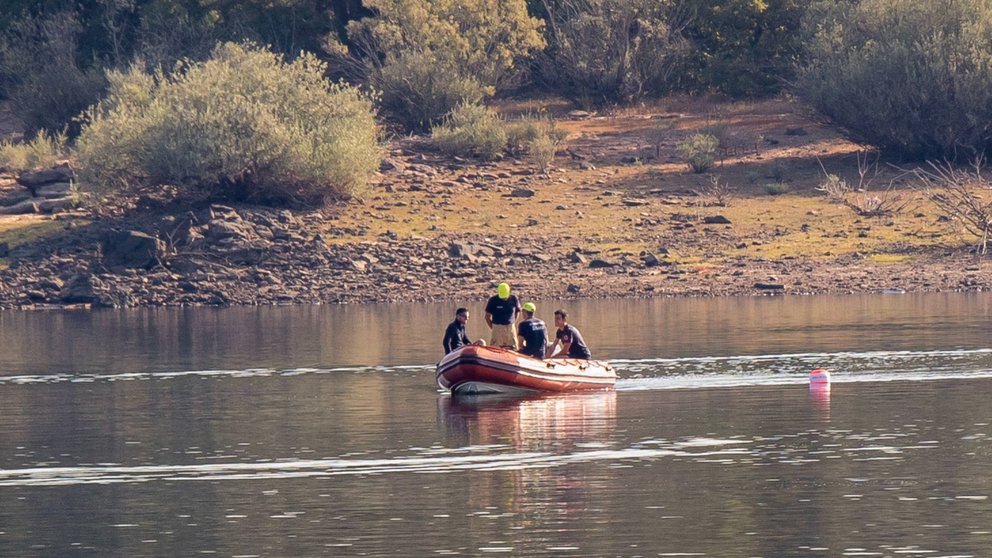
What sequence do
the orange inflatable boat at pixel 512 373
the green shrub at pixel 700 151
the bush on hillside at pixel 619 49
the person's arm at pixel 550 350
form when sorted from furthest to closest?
1. the bush on hillside at pixel 619 49
2. the green shrub at pixel 700 151
3. the person's arm at pixel 550 350
4. the orange inflatable boat at pixel 512 373

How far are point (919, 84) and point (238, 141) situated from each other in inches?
825

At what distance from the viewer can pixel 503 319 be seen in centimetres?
3047

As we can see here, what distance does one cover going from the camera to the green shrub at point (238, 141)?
54.0 metres

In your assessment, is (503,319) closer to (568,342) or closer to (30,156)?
(568,342)

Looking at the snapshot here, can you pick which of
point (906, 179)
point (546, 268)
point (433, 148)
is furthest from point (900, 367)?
point (433, 148)

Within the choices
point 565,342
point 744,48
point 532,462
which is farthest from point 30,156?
point 532,462

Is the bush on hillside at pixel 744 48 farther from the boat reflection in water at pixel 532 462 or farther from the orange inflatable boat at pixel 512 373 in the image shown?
the boat reflection in water at pixel 532 462

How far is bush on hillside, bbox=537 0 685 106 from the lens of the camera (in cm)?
6756

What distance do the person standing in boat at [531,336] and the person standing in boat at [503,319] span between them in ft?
0.80

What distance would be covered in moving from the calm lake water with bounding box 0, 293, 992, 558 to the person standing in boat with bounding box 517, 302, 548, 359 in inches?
46.9

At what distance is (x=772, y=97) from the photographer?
223ft

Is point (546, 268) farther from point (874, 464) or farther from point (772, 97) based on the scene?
point (874, 464)

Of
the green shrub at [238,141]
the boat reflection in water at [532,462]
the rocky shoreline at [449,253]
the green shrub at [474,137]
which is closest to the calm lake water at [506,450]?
the boat reflection in water at [532,462]

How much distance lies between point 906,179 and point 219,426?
36287mm
